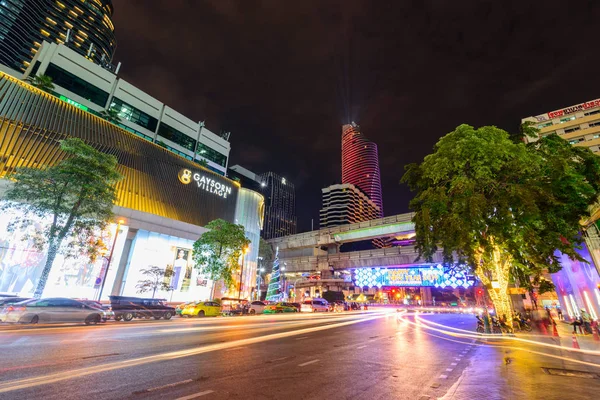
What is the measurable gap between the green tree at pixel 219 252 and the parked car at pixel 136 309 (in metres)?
11.0

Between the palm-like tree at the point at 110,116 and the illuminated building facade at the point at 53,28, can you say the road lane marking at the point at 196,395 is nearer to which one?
the palm-like tree at the point at 110,116

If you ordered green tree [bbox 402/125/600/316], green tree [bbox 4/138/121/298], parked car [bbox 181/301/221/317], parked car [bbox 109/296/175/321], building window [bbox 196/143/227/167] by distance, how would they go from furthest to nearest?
building window [bbox 196/143/227/167], parked car [bbox 181/301/221/317], parked car [bbox 109/296/175/321], green tree [bbox 4/138/121/298], green tree [bbox 402/125/600/316]

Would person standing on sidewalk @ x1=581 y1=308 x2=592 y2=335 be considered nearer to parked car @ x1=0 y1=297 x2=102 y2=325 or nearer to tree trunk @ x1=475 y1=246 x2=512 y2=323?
tree trunk @ x1=475 y1=246 x2=512 y2=323

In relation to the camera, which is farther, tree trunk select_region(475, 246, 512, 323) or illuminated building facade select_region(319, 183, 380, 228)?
illuminated building facade select_region(319, 183, 380, 228)

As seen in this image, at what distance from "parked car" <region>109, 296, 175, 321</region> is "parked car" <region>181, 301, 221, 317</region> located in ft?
15.0

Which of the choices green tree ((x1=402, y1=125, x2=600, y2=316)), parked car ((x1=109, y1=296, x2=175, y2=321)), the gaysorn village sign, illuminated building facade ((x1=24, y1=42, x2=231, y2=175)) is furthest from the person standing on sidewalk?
illuminated building facade ((x1=24, y1=42, x2=231, y2=175))

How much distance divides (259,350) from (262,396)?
5.35 metres

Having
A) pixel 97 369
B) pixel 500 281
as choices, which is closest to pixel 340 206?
pixel 500 281

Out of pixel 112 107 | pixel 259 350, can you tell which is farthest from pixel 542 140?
pixel 112 107

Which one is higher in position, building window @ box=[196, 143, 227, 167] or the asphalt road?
building window @ box=[196, 143, 227, 167]

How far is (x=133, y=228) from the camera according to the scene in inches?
1513

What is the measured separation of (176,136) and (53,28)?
72.7 meters

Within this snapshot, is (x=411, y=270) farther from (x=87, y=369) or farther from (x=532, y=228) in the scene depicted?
(x=87, y=369)

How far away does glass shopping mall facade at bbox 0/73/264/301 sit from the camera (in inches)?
1154
